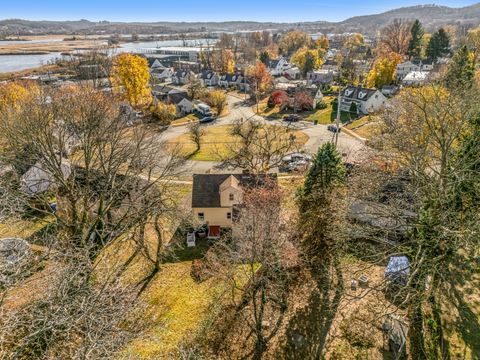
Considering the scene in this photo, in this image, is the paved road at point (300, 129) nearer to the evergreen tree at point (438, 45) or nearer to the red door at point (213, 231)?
the red door at point (213, 231)

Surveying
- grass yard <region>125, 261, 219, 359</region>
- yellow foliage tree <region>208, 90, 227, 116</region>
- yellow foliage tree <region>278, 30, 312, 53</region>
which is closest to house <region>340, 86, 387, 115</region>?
yellow foliage tree <region>208, 90, 227, 116</region>

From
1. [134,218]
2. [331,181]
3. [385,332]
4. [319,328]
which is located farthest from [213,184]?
[385,332]

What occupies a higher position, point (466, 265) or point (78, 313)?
point (78, 313)

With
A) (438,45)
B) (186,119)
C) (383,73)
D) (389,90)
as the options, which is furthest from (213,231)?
(438,45)

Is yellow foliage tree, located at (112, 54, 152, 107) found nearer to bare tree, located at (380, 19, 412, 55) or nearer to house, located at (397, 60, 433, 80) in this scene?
house, located at (397, 60, 433, 80)

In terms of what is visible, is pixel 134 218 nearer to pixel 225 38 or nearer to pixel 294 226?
pixel 294 226

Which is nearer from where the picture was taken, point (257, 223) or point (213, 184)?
point (257, 223)
